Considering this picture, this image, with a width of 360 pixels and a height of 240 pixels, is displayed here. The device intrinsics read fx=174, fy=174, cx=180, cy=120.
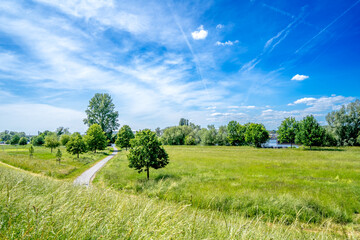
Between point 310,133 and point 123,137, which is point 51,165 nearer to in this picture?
point 123,137

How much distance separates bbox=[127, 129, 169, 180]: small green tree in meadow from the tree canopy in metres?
48.9

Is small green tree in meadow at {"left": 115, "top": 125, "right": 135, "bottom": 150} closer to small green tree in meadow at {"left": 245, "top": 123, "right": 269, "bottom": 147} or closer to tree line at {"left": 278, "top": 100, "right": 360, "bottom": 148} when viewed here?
small green tree in meadow at {"left": 245, "top": 123, "right": 269, "bottom": 147}

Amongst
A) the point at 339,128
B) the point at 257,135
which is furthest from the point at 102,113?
the point at 339,128

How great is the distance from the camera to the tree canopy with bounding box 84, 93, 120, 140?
6088 centimetres

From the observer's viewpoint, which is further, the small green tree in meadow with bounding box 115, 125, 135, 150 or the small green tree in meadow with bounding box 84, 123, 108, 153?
the small green tree in meadow with bounding box 115, 125, 135, 150

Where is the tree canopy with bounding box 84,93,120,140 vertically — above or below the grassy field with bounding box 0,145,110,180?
above

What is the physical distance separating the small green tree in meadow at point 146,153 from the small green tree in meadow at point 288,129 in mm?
65163

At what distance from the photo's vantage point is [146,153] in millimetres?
16562

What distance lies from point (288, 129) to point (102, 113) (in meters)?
69.6

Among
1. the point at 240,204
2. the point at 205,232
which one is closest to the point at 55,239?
the point at 205,232

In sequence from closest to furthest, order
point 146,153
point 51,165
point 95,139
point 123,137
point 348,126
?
point 146,153 < point 51,165 < point 95,139 < point 123,137 < point 348,126

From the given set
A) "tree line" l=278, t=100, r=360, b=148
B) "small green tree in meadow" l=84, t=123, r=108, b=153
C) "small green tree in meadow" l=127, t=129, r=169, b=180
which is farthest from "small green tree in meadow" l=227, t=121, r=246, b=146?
"small green tree in meadow" l=127, t=129, r=169, b=180

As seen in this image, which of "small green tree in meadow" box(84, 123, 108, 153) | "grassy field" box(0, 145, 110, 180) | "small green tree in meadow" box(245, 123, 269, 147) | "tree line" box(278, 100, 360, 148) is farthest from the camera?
"small green tree in meadow" box(245, 123, 269, 147)

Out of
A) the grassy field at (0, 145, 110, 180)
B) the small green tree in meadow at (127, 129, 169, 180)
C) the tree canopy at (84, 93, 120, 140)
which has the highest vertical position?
the tree canopy at (84, 93, 120, 140)
